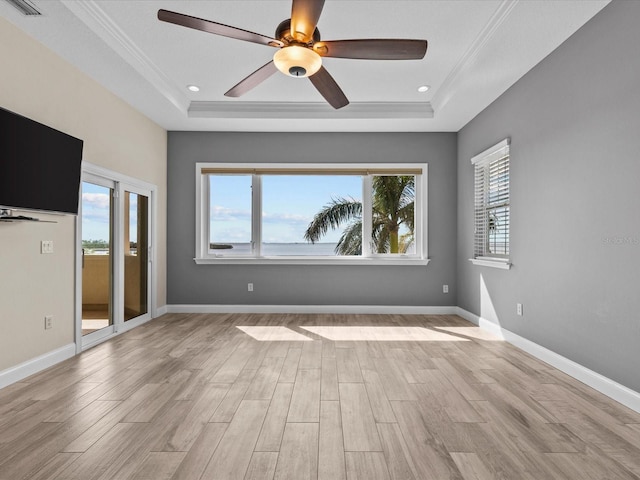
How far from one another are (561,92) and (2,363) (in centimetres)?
481

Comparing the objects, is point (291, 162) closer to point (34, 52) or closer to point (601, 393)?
point (34, 52)

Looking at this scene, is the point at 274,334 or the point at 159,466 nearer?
the point at 159,466

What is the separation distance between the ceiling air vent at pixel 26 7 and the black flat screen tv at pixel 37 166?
74cm

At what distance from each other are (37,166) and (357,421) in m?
2.91

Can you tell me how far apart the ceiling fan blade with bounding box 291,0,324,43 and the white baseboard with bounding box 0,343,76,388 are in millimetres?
3095

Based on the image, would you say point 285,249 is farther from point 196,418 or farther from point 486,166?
point 196,418

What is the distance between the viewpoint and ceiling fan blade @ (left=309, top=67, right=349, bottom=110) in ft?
9.48

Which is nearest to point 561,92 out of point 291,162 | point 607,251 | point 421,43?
point 607,251

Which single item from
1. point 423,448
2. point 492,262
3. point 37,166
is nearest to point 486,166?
point 492,262

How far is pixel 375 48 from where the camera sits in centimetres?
250

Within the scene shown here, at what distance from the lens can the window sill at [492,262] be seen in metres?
4.11

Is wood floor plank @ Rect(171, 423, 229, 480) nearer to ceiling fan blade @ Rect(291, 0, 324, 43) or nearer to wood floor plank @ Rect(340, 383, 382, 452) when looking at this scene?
wood floor plank @ Rect(340, 383, 382, 452)

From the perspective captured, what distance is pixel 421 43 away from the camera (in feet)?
7.84

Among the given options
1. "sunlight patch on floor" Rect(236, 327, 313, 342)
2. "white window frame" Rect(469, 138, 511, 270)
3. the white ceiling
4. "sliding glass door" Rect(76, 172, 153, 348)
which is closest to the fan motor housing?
the white ceiling
